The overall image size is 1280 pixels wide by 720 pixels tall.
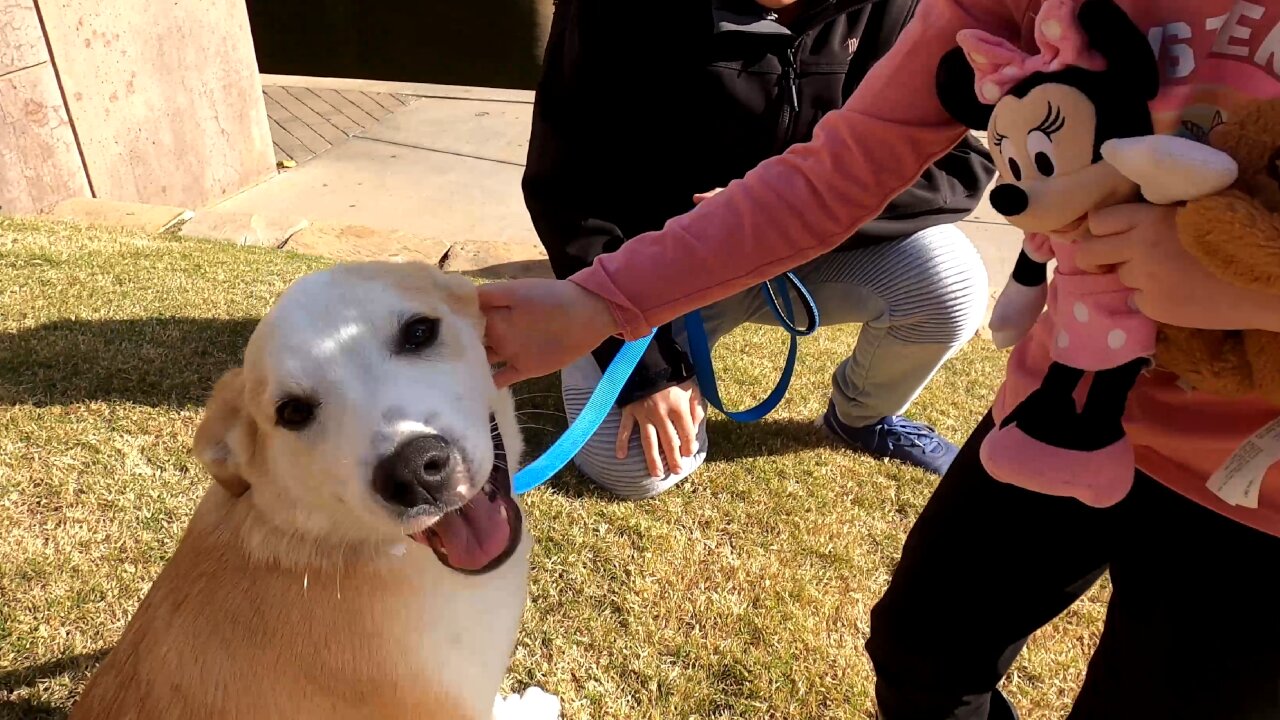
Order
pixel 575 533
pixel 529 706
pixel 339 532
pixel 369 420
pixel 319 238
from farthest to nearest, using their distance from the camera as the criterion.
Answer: pixel 319 238, pixel 575 533, pixel 529 706, pixel 339 532, pixel 369 420

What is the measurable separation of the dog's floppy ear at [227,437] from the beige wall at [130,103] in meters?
4.11

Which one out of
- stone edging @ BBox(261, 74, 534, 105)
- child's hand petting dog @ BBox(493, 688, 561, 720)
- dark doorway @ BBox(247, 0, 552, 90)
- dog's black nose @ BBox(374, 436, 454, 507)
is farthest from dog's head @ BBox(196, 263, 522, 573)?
dark doorway @ BBox(247, 0, 552, 90)

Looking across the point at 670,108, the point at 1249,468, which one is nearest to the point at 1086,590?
the point at 1249,468

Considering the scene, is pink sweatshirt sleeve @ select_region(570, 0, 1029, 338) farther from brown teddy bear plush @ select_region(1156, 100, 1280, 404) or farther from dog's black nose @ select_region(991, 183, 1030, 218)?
brown teddy bear plush @ select_region(1156, 100, 1280, 404)

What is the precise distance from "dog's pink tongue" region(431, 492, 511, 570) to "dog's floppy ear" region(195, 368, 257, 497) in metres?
0.40

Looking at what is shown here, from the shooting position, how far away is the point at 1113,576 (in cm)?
150

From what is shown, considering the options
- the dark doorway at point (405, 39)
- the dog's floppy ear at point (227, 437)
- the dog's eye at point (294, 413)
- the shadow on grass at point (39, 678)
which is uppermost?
the dog's eye at point (294, 413)

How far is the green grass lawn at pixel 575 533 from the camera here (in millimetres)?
2326

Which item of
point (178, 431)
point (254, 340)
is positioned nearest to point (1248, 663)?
point (254, 340)

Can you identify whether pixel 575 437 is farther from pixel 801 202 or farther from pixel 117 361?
pixel 117 361

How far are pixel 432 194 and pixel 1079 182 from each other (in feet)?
18.8

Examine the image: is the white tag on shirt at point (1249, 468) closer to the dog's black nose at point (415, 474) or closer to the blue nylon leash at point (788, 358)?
the dog's black nose at point (415, 474)

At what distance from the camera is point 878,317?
3145 millimetres

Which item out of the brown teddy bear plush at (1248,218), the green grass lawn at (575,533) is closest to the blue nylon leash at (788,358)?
the green grass lawn at (575,533)
